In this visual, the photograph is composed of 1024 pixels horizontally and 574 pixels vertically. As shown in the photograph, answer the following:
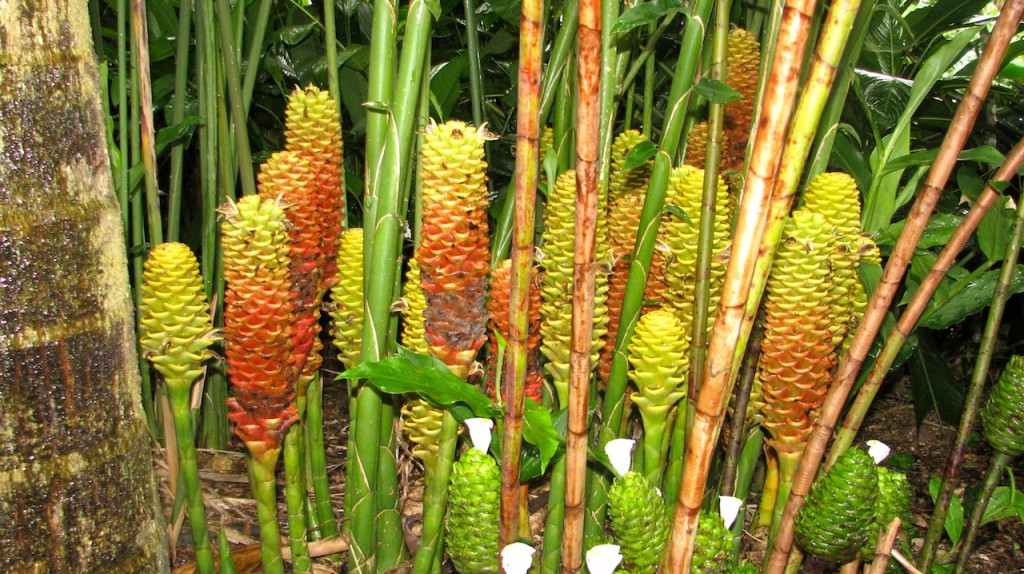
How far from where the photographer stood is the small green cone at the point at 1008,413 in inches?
43.6

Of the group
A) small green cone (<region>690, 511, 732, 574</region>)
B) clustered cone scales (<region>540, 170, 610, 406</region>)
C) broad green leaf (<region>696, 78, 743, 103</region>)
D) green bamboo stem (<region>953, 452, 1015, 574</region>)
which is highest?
broad green leaf (<region>696, 78, 743, 103</region>)

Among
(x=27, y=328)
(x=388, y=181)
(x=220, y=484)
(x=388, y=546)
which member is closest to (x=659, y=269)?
(x=388, y=181)

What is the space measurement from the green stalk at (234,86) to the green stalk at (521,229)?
2.39ft

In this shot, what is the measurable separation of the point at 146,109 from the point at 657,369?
88 cm

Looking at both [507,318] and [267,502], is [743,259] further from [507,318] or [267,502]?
[267,502]

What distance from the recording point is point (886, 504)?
3.47 ft

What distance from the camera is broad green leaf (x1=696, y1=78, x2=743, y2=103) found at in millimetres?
979

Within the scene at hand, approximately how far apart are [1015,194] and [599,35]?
8.11ft

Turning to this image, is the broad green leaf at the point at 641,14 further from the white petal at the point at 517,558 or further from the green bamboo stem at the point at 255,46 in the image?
the green bamboo stem at the point at 255,46

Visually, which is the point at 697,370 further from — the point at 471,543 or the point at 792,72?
the point at 792,72

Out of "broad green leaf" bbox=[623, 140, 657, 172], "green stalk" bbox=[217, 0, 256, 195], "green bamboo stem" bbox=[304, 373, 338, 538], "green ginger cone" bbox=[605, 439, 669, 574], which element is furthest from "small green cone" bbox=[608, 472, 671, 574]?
"green stalk" bbox=[217, 0, 256, 195]

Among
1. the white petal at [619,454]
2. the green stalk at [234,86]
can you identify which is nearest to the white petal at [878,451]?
the white petal at [619,454]

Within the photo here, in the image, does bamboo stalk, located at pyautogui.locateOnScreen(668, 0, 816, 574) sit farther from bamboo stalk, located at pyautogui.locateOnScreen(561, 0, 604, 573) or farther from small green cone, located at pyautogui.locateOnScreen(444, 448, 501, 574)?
small green cone, located at pyautogui.locateOnScreen(444, 448, 501, 574)

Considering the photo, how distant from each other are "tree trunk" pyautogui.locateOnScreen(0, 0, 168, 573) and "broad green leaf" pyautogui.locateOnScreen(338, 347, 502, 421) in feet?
0.86
